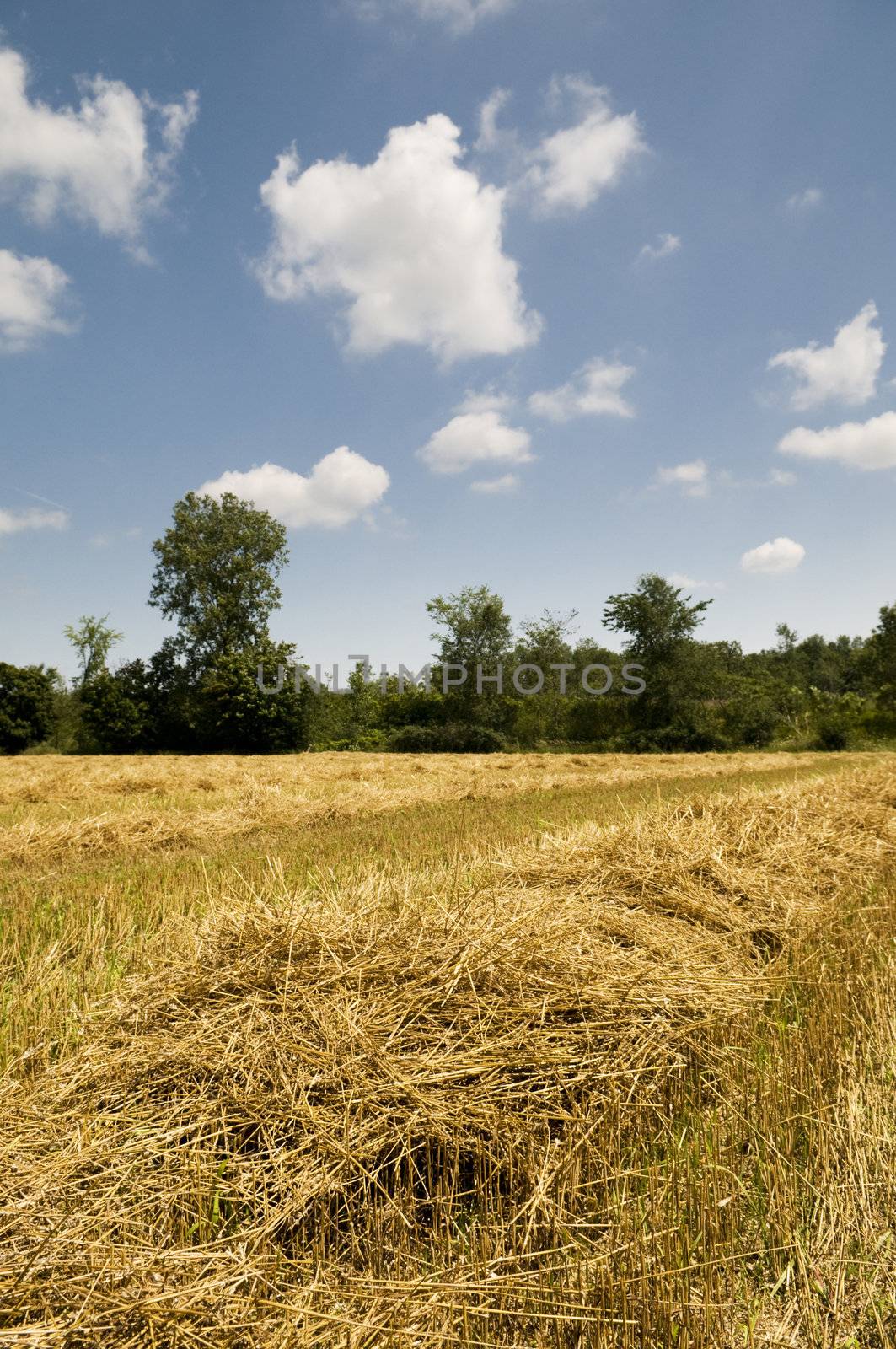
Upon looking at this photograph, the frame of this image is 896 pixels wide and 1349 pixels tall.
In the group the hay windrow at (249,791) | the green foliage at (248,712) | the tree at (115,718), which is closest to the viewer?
the hay windrow at (249,791)

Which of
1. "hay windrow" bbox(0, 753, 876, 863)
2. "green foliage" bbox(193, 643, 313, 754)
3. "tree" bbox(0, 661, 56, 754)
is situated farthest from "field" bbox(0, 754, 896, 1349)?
"tree" bbox(0, 661, 56, 754)

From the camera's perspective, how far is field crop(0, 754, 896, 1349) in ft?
5.58

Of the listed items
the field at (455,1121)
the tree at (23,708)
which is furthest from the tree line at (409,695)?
the field at (455,1121)

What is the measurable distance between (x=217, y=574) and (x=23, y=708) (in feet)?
42.2

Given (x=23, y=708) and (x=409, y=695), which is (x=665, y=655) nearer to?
(x=409, y=695)

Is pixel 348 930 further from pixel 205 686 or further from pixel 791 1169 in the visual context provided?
pixel 205 686

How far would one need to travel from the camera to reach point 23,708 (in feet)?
120

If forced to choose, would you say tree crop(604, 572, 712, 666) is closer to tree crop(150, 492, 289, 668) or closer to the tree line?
the tree line

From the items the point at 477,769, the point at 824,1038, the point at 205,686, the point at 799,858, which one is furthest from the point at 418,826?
the point at 205,686

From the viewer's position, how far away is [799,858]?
223 inches

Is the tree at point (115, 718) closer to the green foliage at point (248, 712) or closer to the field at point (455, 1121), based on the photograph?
the green foliage at point (248, 712)

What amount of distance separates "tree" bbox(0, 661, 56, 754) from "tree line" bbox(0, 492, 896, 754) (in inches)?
2.6

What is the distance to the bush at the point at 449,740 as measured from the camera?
34094mm

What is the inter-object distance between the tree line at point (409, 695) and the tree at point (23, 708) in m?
0.07
